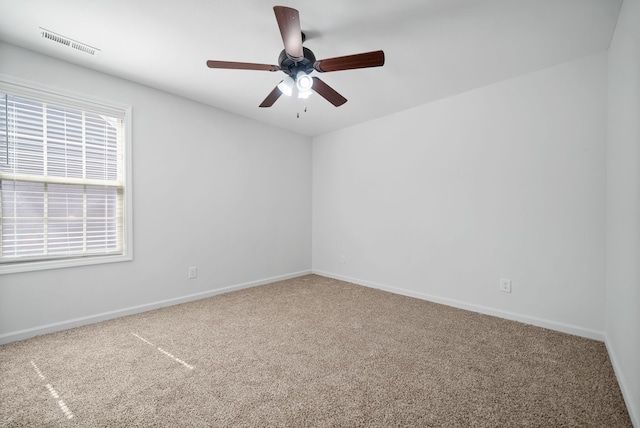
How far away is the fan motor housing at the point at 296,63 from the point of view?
2.01m

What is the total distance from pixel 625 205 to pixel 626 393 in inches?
43.9

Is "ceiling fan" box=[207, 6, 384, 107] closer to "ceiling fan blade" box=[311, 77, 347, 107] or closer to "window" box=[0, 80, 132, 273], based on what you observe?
"ceiling fan blade" box=[311, 77, 347, 107]

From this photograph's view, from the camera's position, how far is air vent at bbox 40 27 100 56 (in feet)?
6.91

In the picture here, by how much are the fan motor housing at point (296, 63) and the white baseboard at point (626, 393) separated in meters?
2.74

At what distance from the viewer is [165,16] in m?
1.91

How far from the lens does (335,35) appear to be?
210 centimetres

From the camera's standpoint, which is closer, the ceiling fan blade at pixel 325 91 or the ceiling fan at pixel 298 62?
the ceiling fan at pixel 298 62

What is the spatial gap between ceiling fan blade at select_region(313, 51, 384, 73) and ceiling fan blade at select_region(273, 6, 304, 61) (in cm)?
18

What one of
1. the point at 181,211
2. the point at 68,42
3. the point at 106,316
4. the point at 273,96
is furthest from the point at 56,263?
the point at 273,96

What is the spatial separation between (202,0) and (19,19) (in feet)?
4.68

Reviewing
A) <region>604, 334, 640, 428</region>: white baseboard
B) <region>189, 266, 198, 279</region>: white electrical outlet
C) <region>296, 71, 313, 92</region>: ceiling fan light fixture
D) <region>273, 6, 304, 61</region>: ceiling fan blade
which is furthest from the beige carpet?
<region>273, 6, 304, 61</region>: ceiling fan blade

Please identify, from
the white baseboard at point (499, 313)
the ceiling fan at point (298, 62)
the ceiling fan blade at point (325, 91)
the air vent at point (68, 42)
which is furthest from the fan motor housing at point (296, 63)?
the white baseboard at point (499, 313)

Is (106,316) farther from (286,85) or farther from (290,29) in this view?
(290,29)

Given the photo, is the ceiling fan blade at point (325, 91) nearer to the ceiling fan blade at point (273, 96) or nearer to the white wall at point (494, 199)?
the ceiling fan blade at point (273, 96)
